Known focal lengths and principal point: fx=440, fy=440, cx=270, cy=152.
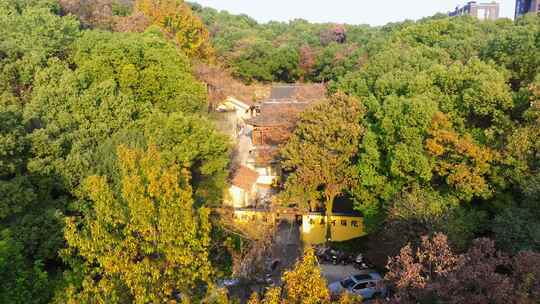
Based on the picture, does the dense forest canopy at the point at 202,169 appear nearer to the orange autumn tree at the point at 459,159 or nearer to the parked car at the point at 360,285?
the orange autumn tree at the point at 459,159

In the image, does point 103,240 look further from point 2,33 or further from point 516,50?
point 516,50

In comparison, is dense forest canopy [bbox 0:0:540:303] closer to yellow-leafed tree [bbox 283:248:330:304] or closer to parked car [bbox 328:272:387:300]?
yellow-leafed tree [bbox 283:248:330:304]

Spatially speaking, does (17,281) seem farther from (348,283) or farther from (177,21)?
(177,21)

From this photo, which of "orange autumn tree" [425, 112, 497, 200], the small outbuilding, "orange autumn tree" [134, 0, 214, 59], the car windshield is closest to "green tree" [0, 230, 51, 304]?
the car windshield

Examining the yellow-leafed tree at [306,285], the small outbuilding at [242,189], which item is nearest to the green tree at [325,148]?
the small outbuilding at [242,189]

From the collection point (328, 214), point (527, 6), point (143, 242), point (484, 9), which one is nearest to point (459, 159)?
point (328, 214)

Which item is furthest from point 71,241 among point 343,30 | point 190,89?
point 343,30
